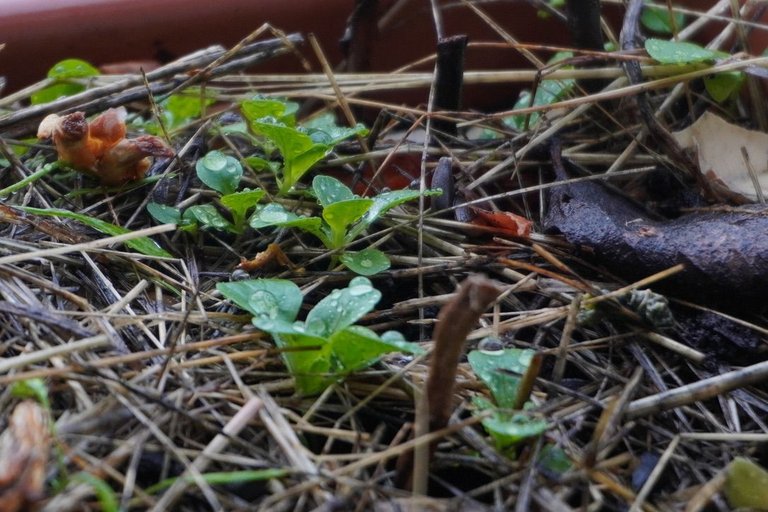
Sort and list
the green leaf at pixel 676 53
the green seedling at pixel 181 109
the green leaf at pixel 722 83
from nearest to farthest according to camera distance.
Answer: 1. the green leaf at pixel 676 53
2. the green leaf at pixel 722 83
3. the green seedling at pixel 181 109

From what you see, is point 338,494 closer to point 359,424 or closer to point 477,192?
point 359,424

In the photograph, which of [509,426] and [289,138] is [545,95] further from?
[509,426]

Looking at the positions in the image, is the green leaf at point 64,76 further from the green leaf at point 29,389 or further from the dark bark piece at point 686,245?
the dark bark piece at point 686,245

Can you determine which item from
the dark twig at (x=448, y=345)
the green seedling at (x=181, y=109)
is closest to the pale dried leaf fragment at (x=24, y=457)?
the dark twig at (x=448, y=345)

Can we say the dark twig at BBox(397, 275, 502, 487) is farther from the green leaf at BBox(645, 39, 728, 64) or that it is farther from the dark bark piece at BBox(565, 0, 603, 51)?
the dark bark piece at BBox(565, 0, 603, 51)

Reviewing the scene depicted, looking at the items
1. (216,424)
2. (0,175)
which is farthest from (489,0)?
(216,424)

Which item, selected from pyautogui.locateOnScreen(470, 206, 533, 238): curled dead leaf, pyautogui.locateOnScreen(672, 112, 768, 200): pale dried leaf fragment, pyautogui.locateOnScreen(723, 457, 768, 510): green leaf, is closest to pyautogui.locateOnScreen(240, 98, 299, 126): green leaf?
pyautogui.locateOnScreen(470, 206, 533, 238): curled dead leaf
